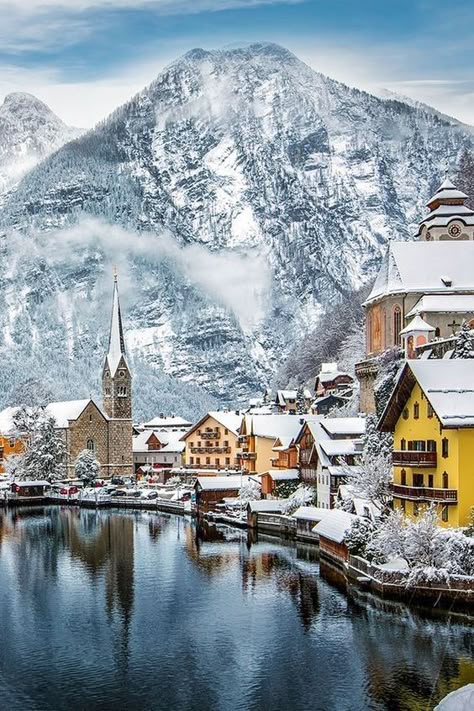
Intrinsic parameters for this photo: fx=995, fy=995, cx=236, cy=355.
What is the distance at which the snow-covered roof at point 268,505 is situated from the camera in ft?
246

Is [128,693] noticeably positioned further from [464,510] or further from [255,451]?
[255,451]

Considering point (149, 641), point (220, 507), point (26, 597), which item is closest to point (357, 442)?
point (220, 507)

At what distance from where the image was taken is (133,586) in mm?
53344

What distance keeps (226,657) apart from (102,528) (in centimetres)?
4558

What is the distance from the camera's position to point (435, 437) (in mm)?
48500

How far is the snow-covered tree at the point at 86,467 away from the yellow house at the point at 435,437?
7950 centimetres

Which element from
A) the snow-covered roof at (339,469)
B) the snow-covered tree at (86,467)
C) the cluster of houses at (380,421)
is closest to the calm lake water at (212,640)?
the snow-covered roof at (339,469)

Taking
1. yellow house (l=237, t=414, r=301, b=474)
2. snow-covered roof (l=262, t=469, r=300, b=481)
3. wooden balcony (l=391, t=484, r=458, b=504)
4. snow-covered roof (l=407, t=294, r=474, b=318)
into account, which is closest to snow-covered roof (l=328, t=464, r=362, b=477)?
snow-covered roof (l=262, t=469, r=300, b=481)

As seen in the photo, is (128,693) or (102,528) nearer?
(128,693)

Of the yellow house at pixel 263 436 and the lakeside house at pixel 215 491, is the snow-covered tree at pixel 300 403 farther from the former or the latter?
the lakeside house at pixel 215 491

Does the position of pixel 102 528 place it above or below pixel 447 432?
below

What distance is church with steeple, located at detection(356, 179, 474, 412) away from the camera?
227 ft

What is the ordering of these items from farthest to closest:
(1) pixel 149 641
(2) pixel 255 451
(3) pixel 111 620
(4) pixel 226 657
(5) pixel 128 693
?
(2) pixel 255 451 → (3) pixel 111 620 → (1) pixel 149 641 → (4) pixel 226 657 → (5) pixel 128 693

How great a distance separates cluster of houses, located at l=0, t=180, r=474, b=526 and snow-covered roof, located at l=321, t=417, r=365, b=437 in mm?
103
